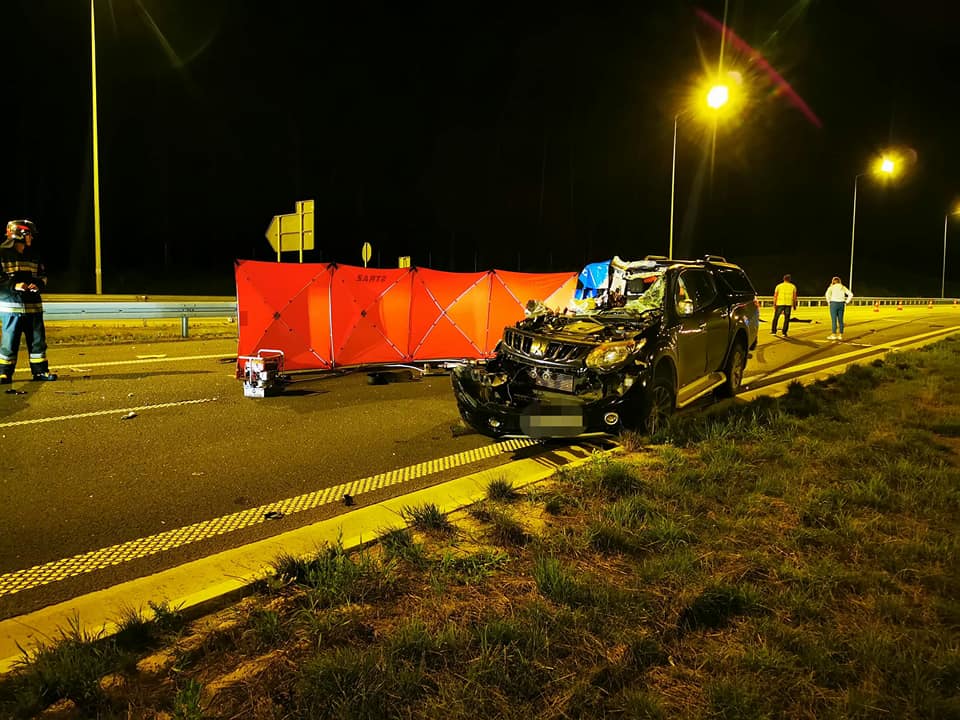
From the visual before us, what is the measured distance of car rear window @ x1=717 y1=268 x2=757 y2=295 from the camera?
26.8 feet

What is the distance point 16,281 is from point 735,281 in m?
9.49

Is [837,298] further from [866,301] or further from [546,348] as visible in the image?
[866,301]

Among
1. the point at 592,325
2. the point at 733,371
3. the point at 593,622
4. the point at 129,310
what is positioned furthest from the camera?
the point at 129,310

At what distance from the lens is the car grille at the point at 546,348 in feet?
18.3

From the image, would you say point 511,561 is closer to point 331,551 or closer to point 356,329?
point 331,551

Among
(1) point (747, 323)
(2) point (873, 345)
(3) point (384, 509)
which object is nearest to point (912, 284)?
(2) point (873, 345)

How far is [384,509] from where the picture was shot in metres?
4.04

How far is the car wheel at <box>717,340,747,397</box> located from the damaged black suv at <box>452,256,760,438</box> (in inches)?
20.9

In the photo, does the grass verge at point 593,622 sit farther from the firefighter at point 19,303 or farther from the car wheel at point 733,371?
the firefighter at point 19,303

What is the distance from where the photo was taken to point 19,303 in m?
8.18

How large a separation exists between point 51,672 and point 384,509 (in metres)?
2.01

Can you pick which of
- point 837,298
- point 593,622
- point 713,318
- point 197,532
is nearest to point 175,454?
point 197,532

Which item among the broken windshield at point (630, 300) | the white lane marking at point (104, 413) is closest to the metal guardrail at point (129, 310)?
the white lane marking at point (104, 413)

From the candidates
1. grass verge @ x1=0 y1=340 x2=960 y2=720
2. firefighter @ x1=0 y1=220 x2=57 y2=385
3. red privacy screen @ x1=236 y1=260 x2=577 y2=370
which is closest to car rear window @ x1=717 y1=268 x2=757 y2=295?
red privacy screen @ x1=236 y1=260 x2=577 y2=370
